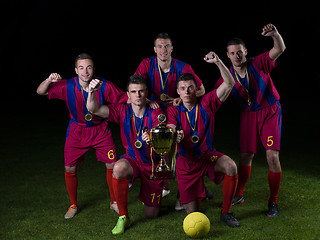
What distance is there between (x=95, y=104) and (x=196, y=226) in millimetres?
1283

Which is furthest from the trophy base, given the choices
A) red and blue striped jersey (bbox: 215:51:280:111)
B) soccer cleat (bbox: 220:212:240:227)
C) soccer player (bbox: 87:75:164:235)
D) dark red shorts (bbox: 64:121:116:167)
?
red and blue striped jersey (bbox: 215:51:280:111)

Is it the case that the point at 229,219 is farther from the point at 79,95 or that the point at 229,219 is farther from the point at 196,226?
the point at 79,95

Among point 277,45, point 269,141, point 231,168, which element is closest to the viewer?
point 231,168

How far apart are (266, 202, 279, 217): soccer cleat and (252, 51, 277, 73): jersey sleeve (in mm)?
1185

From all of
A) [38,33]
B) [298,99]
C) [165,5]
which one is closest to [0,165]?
[298,99]

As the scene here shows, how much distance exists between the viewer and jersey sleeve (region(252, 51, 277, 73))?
3.85 meters

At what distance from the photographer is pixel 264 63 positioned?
12.7ft

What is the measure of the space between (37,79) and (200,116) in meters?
11.9

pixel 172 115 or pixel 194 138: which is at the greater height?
pixel 172 115

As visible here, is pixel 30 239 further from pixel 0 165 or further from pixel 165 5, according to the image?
pixel 165 5

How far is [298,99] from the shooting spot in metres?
12.0

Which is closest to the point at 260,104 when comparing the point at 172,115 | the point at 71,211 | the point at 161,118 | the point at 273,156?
the point at 273,156

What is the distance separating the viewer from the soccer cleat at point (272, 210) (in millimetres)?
3701

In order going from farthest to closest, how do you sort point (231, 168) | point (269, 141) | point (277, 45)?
1. point (269, 141)
2. point (277, 45)
3. point (231, 168)
